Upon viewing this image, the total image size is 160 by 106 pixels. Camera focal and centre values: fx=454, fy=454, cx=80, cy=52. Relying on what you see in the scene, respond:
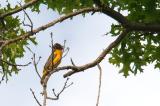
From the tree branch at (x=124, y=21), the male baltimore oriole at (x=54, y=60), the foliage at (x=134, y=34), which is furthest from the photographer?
the foliage at (x=134, y=34)

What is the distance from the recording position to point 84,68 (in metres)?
5.56

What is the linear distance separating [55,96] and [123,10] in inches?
207

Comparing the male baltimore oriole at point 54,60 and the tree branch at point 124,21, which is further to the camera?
the tree branch at point 124,21

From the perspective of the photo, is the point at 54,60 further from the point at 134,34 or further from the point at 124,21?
the point at 134,34

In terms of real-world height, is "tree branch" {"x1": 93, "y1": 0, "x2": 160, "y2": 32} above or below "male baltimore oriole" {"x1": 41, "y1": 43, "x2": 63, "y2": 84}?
above

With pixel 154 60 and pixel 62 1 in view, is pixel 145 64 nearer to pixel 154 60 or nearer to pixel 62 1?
pixel 154 60

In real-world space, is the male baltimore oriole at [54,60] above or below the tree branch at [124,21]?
below

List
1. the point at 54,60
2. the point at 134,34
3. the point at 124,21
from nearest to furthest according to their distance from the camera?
the point at 54,60
the point at 124,21
the point at 134,34

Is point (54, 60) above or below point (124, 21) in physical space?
below

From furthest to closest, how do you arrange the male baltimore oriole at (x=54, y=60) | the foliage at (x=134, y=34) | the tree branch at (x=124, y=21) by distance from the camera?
the foliage at (x=134, y=34) → the tree branch at (x=124, y=21) → the male baltimore oriole at (x=54, y=60)

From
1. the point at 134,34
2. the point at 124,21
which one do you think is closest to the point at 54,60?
the point at 124,21

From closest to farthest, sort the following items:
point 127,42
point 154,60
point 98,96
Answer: point 98,96 → point 127,42 → point 154,60

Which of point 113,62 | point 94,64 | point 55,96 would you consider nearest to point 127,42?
point 113,62

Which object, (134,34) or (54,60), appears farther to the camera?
(134,34)
